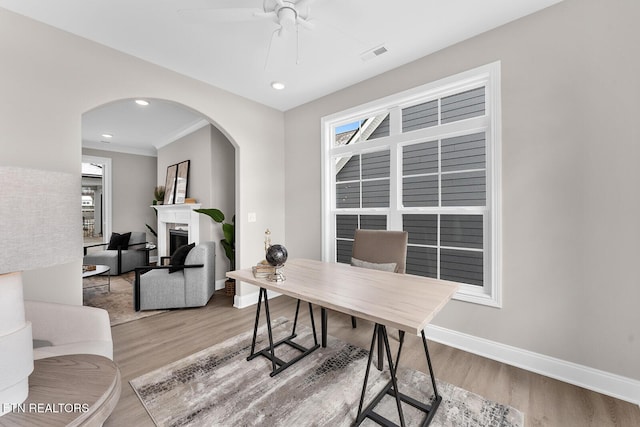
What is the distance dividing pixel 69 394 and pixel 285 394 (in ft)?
4.16

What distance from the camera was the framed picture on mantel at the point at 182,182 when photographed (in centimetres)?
496

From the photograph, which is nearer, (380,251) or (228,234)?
(380,251)

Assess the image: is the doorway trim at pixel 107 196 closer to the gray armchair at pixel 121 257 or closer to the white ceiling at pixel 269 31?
the gray armchair at pixel 121 257

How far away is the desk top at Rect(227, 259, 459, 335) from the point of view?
4.03 feet

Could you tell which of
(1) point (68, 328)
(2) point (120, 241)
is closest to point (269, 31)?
(1) point (68, 328)

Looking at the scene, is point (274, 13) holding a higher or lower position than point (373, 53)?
lower

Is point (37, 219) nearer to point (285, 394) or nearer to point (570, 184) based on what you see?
point (285, 394)

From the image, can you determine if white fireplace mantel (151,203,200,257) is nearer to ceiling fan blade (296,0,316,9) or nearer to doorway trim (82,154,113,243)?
doorway trim (82,154,113,243)

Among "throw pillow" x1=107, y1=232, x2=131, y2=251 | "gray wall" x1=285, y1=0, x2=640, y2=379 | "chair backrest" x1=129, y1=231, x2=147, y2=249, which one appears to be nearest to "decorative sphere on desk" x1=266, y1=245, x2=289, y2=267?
"gray wall" x1=285, y1=0, x2=640, y2=379

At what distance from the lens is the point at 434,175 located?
269 cm

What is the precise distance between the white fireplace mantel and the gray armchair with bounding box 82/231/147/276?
0.39 metres

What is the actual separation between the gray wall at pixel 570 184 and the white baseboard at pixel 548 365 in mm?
46

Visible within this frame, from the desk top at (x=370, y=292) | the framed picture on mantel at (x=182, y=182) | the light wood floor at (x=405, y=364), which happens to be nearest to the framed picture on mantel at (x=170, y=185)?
the framed picture on mantel at (x=182, y=182)

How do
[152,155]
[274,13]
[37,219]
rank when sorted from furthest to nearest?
[152,155], [274,13], [37,219]
